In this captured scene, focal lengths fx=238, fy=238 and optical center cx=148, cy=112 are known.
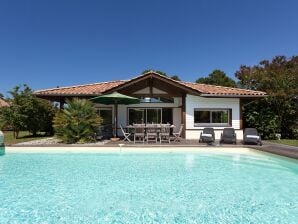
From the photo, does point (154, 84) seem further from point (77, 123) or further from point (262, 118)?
point (262, 118)

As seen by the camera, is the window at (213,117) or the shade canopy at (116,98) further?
the window at (213,117)

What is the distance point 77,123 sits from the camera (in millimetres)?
14570

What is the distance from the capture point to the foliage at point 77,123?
14664mm

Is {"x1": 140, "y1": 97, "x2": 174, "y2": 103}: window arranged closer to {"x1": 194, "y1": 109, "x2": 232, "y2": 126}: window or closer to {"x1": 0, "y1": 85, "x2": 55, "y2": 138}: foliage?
{"x1": 194, "y1": 109, "x2": 232, "y2": 126}: window

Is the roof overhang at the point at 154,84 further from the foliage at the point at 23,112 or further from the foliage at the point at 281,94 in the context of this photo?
the foliage at the point at 23,112

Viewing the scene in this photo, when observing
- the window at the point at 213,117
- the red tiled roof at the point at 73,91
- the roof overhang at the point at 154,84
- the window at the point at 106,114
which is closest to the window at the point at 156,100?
the roof overhang at the point at 154,84

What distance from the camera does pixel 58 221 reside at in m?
4.72

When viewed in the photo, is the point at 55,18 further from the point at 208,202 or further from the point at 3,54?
the point at 208,202

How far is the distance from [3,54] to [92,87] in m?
14.9

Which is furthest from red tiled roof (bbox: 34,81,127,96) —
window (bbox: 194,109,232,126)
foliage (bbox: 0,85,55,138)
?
window (bbox: 194,109,232,126)

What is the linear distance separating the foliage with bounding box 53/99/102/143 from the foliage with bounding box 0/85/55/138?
629 cm

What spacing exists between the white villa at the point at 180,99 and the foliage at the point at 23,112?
2.09 metres

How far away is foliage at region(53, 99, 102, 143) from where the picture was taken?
14.7 m

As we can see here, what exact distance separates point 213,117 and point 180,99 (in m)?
3.16
